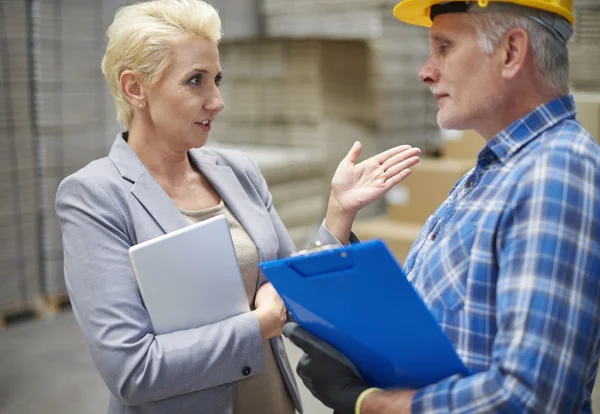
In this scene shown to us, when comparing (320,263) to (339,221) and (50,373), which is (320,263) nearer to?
(339,221)

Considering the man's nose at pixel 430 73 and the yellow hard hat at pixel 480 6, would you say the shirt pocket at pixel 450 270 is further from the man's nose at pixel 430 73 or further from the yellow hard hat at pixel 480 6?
the yellow hard hat at pixel 480 6

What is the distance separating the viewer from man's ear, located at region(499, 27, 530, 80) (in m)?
1.51

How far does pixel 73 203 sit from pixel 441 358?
1158mm

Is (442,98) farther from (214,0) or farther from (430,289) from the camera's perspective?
(214,0)

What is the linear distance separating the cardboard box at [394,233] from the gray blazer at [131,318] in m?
3.21

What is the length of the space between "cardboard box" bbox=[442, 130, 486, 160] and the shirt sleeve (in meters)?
4.43

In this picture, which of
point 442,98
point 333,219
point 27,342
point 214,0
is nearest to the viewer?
point 442,98

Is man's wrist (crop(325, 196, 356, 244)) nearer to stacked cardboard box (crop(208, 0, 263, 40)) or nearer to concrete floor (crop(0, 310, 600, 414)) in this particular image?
concrete floor (crop(0, 310, 600, 414))

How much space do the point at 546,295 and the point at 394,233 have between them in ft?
13.5

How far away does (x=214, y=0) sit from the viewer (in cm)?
705

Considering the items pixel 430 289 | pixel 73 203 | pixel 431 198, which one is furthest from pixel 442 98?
pixel 431 198

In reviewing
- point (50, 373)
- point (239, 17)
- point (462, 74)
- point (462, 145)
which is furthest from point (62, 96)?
point (462, 74)

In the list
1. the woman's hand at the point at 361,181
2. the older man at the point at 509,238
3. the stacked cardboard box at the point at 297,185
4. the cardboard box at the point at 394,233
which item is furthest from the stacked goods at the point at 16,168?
the older man at the point at 509,238

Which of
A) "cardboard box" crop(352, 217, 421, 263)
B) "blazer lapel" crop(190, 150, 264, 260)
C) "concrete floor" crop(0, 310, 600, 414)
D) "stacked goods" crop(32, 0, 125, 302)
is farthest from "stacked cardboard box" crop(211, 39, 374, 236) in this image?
"blazer lapel" crop(190, 150, 264, 260)
